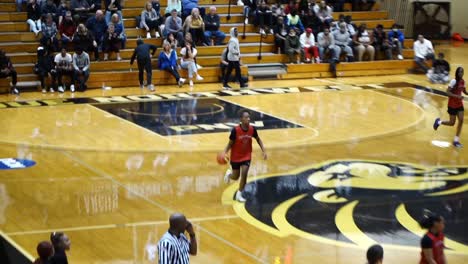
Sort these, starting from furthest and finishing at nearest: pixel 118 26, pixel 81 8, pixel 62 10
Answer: pixel 81 8 → pixel 62 10 → pixel 118 26

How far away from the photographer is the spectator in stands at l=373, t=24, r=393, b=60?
32531mm

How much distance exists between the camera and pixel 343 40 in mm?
31531

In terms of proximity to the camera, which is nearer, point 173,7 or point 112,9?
point 112,9

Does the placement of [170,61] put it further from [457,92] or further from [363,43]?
[457,92]

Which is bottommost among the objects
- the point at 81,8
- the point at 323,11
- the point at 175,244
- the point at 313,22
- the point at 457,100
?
the point at 457,100

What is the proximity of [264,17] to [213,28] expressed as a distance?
7.52 ft

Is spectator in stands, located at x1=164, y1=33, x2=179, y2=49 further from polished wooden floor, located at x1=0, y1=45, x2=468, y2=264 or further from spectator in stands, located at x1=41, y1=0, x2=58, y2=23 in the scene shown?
spectator in stands, located at x1=41, y1=0, x2=58, y2=23

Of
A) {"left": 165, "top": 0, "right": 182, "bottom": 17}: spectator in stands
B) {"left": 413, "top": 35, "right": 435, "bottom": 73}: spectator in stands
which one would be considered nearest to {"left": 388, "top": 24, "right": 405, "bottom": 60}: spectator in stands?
{"left": 413, "top": 35, "right": 435, "bottom": 73}: spectator in stands


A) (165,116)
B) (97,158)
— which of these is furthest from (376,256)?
(165,116)

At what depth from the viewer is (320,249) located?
12961 mm

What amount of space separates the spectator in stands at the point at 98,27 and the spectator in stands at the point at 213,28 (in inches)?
144

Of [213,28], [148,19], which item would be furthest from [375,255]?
Answer: [213,28]

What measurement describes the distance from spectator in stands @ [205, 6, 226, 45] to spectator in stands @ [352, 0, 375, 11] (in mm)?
7166

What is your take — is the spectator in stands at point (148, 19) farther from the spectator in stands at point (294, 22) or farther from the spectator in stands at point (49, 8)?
the spectator in stands at point (294, 22)
